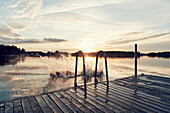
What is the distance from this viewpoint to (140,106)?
12.9 feet

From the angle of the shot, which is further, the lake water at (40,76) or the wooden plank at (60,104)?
the lake water at (40,76)

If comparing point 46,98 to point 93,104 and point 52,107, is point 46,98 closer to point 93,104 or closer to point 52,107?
point 52,107

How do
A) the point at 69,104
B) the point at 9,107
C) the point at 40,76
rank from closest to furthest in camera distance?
1. the point at 9,107
2. the point at 69,104
3. the point at 40,76

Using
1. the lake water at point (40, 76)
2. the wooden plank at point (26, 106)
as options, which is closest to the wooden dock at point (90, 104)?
the wooden plank at point (26, 106)

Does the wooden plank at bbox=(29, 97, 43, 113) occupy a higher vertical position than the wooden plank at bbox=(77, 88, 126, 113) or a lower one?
lower

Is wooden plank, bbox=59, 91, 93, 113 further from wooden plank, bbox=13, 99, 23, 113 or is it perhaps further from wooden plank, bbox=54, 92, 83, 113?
wooden plank, bbox=13, 99, 23, 113

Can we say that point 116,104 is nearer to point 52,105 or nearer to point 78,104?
point 78,104

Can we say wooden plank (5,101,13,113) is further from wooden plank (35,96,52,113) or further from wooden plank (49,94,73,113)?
wooden plank (49,94,73,113)

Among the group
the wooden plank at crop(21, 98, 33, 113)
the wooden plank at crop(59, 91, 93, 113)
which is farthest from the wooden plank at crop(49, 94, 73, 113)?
Answer: the wooden plank at crop(21, 98, 33, 113)

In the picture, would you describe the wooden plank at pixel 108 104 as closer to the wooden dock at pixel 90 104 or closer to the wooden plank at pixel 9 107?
the wooden dock at pixel 90 104

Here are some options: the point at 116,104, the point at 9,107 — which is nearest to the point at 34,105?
the point at 9,107

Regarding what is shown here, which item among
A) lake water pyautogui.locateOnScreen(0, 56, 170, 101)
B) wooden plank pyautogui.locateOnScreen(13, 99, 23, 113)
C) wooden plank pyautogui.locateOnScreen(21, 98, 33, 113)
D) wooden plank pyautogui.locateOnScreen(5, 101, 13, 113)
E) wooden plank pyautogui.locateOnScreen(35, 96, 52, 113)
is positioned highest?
wooden plank pyautogui.locateOnScreen(35, 96, 52, 113)

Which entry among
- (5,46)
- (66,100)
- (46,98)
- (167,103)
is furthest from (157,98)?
(5,46)

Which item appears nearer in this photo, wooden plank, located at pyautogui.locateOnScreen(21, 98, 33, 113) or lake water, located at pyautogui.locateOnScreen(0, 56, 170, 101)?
wooden plank, located at pyautogui.locateOnScreen(21, 98, 33, 113)
